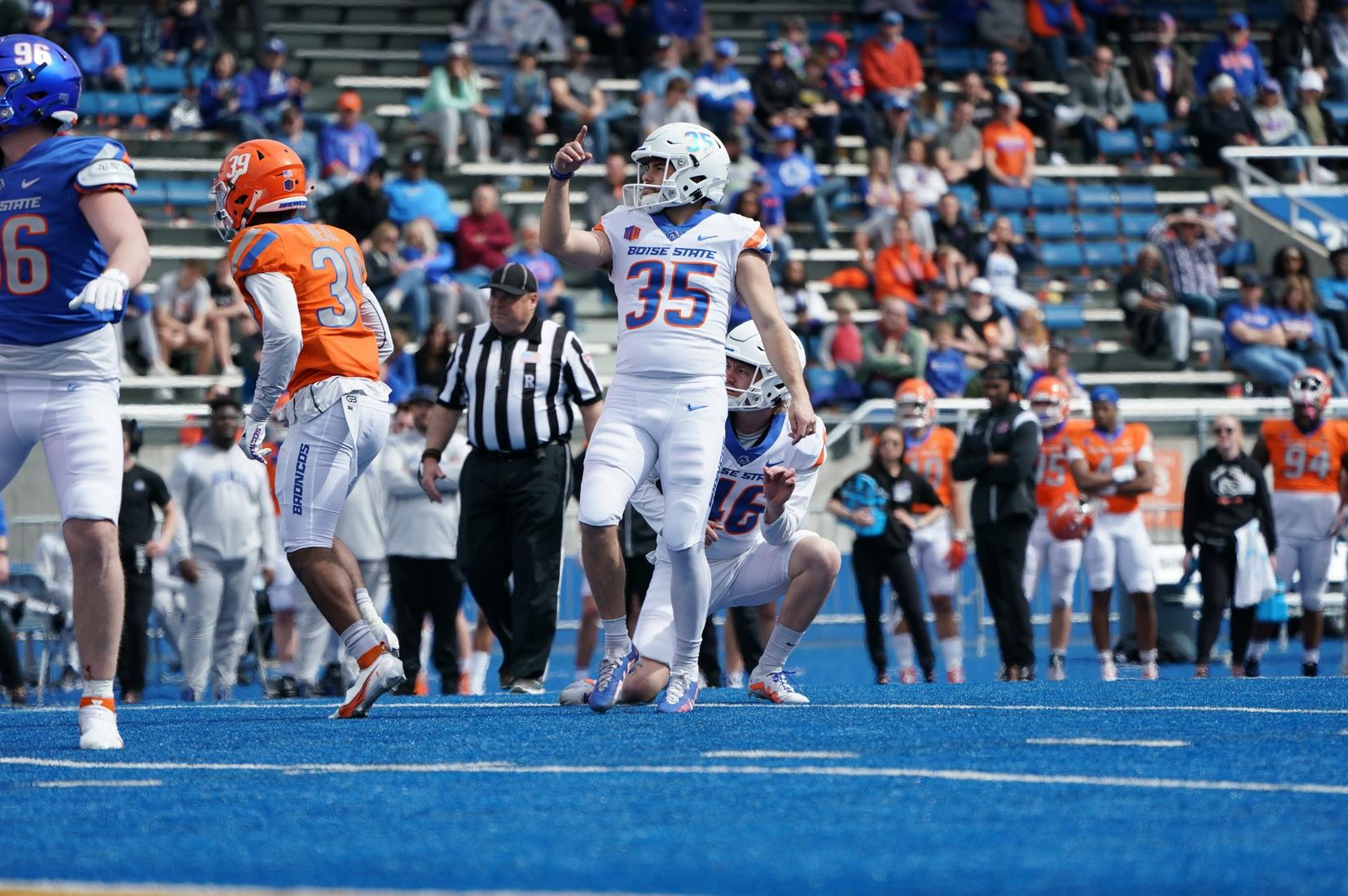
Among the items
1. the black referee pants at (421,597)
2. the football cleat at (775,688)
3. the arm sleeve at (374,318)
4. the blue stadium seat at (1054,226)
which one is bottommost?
the black referee pants at (421,597)

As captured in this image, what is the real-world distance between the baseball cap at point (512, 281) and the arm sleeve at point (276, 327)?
276cm

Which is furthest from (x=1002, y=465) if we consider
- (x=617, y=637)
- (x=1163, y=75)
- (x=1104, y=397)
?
(x=1163, y=75)

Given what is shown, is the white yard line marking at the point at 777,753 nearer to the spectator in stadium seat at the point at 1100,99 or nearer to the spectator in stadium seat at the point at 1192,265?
the spectator in stadium seat at the point at 1192,265

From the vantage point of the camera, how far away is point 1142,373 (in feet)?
64.7

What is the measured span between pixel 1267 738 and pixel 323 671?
28.6 feet

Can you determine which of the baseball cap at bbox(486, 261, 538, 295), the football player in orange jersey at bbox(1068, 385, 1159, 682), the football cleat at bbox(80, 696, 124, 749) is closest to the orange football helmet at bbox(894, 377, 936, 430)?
the football player in orange jersey at bbox(1068, 385, 1159, 682)

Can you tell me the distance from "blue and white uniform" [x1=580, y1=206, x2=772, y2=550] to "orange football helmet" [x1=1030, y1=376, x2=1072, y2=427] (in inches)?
284

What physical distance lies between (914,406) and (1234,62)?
35.8 ft

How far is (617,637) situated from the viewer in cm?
749

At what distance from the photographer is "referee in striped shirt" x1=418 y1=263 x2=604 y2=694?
9.75 meters

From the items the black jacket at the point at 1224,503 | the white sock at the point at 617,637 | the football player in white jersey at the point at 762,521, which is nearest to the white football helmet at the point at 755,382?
the football player in white jersey at the point at 762,521

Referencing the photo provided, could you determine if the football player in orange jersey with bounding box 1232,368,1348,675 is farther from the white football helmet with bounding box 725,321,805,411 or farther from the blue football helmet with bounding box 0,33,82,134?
the blue football helmet with bounding box 0,33,82,134

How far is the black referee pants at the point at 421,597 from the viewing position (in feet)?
37.4

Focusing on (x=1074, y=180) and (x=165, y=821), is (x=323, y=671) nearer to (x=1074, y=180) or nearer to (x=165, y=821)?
(x=165, y=821)
